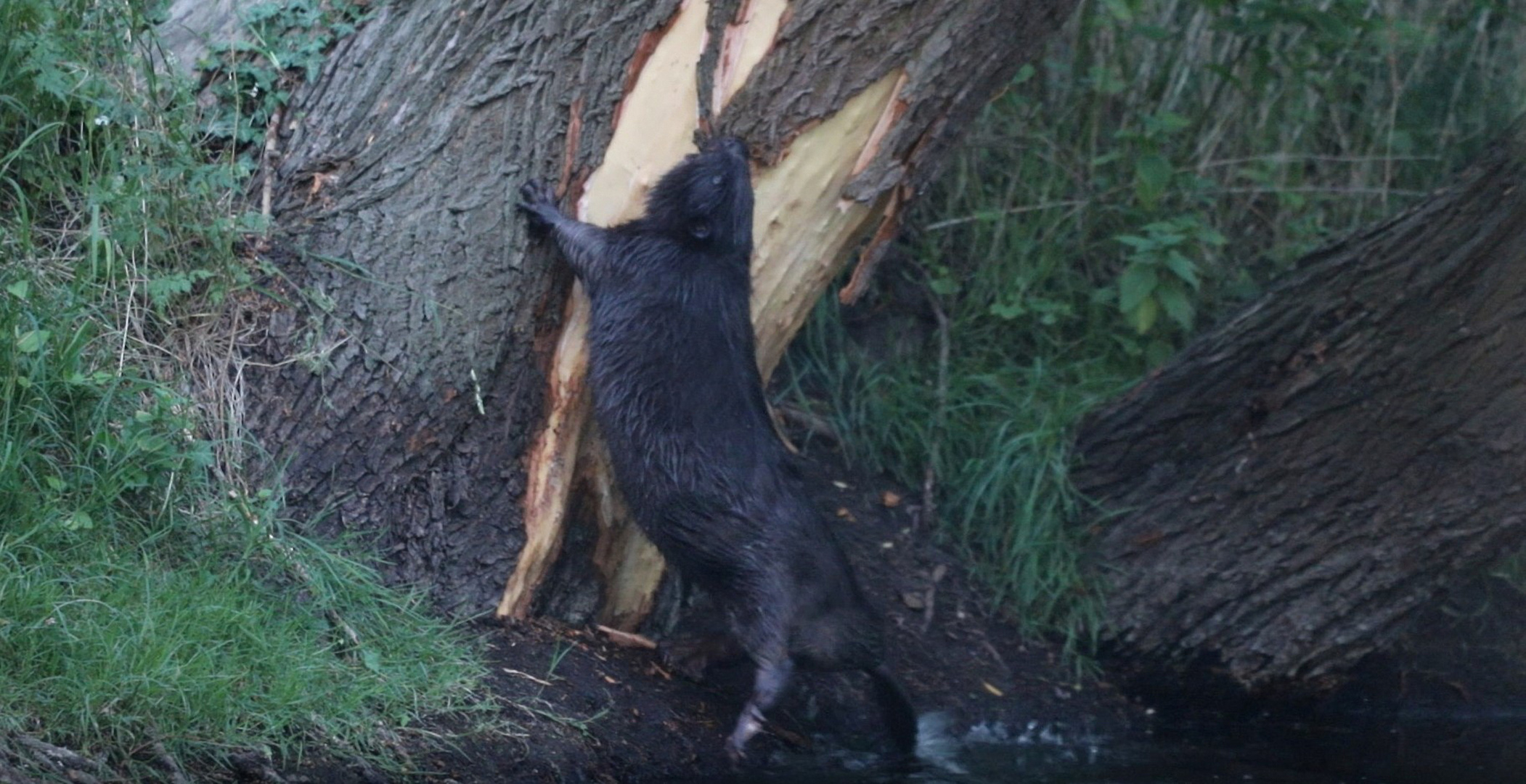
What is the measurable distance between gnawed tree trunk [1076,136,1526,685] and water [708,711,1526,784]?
25 centimetres

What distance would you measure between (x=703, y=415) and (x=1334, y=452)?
1996mm

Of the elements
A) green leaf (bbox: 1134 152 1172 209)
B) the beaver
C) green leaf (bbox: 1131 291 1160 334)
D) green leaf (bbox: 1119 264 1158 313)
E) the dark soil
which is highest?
green leaf (bbox: 1134 152 1172 209)

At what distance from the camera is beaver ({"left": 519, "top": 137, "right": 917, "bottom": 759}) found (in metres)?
3.78

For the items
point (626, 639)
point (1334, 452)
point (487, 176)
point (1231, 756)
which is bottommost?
point (626, 639)

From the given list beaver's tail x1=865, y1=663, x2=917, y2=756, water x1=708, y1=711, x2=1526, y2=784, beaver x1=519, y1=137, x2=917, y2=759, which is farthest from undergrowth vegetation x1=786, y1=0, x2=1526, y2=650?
beaver x1=519, y1=137, x2=917, y2=759

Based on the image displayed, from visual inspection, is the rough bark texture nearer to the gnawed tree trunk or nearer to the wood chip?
the wood chip

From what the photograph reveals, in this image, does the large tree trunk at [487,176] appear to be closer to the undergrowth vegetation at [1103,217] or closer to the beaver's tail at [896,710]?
the beaver's tail at [896,710]

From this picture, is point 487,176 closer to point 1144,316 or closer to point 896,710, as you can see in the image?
point 896,710

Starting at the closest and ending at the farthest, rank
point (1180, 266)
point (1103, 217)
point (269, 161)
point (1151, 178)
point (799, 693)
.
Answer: point (269, 161) < point (799, 693) < point (1180, 266) < point (1151, 178) < point (1103, 217)

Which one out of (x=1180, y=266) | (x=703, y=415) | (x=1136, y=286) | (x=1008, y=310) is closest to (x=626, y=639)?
(x=703, y=415)

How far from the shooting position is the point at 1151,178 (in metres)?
5.68

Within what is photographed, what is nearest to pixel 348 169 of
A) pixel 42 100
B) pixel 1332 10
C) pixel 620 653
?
pixel 42 100

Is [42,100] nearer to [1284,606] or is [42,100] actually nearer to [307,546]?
[307,546]

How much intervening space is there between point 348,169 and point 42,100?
2.80 feet
